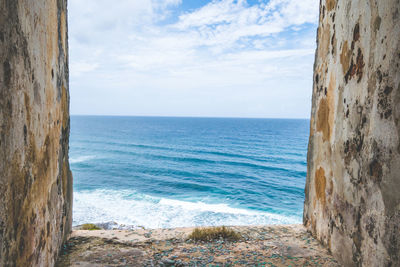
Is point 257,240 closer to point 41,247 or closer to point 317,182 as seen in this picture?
point 317,182

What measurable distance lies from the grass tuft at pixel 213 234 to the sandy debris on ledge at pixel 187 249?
0.07 meters

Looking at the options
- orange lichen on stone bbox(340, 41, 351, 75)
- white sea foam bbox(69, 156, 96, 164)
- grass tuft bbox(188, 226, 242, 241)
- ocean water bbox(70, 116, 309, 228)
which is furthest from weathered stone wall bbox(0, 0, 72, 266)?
white sea foam bbox(69, 156, 96, 164)

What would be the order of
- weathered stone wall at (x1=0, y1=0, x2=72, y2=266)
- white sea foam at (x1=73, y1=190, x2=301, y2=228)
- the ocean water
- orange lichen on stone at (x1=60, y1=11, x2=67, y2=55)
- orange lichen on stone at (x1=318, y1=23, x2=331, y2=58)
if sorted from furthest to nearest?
the ocean water
white sea foam at (x1=73, y1=190, x2=301, y2=228)
orange lichen on stone at (x1=318, y1=23, x2=331, y2=58)
orange lichen on stone at (x1=60, y1=11, x2=67, y2=55)
weathered stone wall at (x1=0, y1=0, x2=72, y2=266)

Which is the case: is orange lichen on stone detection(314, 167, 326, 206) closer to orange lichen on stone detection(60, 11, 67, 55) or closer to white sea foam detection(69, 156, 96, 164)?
orange lichen on stone detection(60, 11, 67, 55)

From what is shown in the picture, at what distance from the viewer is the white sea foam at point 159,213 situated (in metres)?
14.3

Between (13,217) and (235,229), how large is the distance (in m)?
2.25

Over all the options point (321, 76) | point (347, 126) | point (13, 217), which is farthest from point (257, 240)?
point (13, 217)

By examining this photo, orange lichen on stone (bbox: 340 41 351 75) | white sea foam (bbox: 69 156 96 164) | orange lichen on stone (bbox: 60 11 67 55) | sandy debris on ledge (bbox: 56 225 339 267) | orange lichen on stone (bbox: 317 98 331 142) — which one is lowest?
white sea foam (bbox: 69 156 96 164)

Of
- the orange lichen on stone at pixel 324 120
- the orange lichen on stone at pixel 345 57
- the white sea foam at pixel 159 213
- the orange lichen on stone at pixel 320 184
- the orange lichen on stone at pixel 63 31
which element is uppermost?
the orange lichen on stone at pixel 63 31

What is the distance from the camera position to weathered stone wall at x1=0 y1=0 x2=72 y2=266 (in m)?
1.21

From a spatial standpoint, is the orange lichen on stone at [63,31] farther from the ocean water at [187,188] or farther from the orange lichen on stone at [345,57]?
the ocean water at [187,188]

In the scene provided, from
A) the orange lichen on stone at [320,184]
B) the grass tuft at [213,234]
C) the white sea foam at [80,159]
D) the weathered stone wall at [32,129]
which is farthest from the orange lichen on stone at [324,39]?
the white sea foam at [80,159]

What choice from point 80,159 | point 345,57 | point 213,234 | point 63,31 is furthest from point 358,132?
point 80,159

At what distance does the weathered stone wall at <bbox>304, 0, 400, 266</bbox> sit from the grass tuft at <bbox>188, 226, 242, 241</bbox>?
835mm
